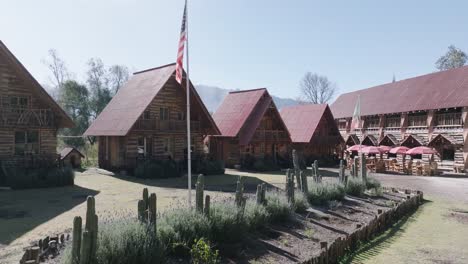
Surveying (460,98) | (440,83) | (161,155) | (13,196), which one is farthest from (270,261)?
(440,83)

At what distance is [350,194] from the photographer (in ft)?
62.3

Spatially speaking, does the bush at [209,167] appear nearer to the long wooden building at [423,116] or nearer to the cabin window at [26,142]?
the cabin window at [26,142]

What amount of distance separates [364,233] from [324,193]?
4.48 metres

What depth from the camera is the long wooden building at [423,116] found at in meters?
33.1

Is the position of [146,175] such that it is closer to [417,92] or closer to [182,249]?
[182,249]

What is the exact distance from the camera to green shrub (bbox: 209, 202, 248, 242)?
999 centimetres

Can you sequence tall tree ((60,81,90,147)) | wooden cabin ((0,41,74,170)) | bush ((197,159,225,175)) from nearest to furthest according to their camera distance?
1. wooden cabin ((0,41,74,170))
2. bush ((197,159,225,175))
3. tall tree ((60,81,90,147))

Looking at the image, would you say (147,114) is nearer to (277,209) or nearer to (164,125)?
(164,125)

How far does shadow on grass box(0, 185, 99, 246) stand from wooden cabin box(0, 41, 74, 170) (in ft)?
11.5

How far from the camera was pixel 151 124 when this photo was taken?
1052 inches

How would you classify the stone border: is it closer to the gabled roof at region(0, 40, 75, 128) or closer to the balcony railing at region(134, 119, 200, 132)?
the balcony railing at region(134, 119, 200, 132)

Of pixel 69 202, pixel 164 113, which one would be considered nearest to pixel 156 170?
pixel 164 113

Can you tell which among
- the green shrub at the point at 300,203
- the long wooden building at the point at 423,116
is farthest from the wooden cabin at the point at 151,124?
the long wooden building at the point at 423,116

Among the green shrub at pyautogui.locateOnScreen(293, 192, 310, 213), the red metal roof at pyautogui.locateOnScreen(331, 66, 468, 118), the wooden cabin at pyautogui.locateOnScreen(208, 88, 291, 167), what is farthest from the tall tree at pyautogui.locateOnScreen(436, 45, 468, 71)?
the green shrub at pyautogui.locateOnScreen(293, 192, 310, 213)
